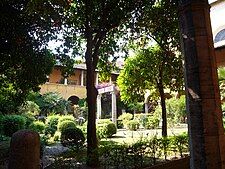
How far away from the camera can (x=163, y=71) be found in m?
9.66

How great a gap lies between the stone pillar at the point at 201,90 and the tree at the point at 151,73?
6229 millimetres

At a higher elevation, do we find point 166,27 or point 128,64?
point 166,27

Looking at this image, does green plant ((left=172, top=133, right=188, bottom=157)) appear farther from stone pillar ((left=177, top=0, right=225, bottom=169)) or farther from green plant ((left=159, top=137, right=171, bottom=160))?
stone pillar ((left=177, top=0, right=225, bottom=169))

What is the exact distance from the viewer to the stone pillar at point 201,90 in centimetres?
282

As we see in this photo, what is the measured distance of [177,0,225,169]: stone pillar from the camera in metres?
2.82

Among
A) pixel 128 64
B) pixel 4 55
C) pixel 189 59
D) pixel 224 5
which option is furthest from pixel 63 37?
pixel 224 5

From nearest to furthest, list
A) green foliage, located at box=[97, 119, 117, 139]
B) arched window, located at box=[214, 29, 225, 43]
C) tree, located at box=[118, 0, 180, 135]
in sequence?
1. tree, located at box=[118, 0, 180, 135]
2. green foliage, located at box=[97, 119, 117, 139]
3. arched window, located at box=[214, 29, 225, 43]

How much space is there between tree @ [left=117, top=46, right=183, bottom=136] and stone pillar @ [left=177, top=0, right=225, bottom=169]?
6.23 meters

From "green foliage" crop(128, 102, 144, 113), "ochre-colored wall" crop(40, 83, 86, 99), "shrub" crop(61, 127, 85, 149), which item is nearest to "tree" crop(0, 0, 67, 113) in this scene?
"shrub" crop(61, 127, 85, 149)

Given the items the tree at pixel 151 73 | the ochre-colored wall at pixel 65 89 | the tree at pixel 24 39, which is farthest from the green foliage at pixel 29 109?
the tree at pixel 151 73

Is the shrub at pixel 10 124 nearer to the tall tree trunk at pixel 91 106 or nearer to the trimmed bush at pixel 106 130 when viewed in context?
the trimmed bush at pixel 106 130

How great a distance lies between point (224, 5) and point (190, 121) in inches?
1005

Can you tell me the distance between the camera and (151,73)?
9.54 m

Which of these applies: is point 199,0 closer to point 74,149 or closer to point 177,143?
point 177,143
